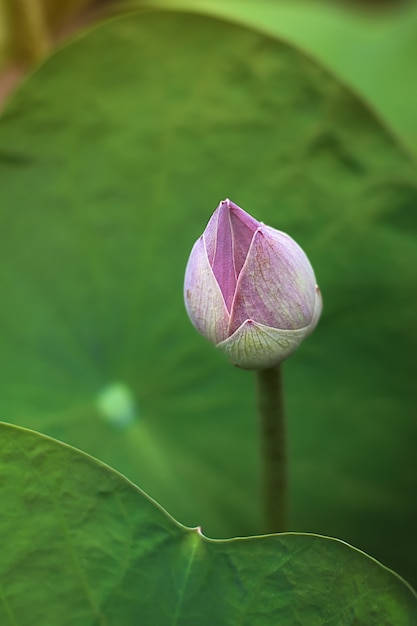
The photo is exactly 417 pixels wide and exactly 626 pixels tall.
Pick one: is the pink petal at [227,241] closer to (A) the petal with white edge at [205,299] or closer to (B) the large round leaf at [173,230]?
(A) the petal with white edge at [205,299]

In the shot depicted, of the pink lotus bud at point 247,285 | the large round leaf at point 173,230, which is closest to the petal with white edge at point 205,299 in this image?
the pink lotus bud at point 247,285

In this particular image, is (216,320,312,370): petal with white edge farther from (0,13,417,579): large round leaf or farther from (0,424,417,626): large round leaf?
(0,13,417,579): large round leaf

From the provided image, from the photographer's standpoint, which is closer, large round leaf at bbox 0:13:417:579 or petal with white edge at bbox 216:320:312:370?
petal with white edge at bbox 216:320:312:370

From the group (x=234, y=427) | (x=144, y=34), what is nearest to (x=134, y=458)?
(x=234, y=427)

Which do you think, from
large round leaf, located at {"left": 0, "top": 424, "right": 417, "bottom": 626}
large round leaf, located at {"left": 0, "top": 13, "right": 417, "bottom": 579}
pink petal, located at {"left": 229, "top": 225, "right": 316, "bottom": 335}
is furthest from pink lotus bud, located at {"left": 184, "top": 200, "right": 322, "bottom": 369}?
large round leaf, located at {"left": 0, "top": 13, "right": 417, "bottom": 579}

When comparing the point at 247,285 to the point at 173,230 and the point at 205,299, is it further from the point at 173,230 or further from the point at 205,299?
the point at 173,230

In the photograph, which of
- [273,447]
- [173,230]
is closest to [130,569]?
[273,447]
